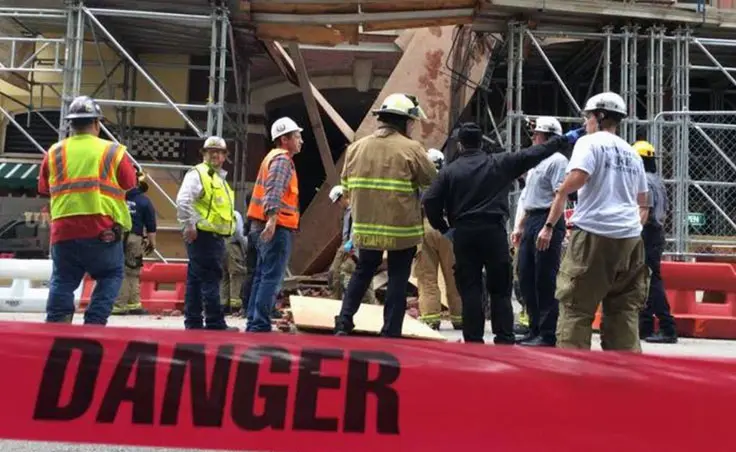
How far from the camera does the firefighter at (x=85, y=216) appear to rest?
462cm

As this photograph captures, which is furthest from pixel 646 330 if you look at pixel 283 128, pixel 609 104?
pixel 283 128

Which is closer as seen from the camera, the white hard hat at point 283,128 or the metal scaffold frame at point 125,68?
the white hard hat at point 283,128

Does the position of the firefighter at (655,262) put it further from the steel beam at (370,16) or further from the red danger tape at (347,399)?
the steel beam at (370,16)

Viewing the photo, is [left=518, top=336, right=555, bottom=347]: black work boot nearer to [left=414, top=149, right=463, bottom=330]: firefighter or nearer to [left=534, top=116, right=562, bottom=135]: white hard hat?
[left=414, top=149, right=463, bottom=330]: firefighter

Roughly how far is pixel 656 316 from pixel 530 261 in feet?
6.48

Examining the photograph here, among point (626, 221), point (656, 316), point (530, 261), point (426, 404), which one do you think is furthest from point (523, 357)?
point (656, 316)

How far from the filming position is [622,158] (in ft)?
13.8

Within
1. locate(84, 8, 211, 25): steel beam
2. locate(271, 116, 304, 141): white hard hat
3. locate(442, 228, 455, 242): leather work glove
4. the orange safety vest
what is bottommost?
locate(442, 228, 455, 242): leather work glove

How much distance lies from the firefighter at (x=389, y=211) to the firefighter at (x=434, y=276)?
208cm

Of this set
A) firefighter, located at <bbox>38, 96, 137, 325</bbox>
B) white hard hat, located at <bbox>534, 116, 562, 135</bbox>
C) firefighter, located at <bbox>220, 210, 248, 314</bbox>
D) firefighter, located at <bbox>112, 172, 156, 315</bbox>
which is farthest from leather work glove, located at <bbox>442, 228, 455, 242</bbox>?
firefighter, located at <bbox>112, 172, 156, 315</bbox>

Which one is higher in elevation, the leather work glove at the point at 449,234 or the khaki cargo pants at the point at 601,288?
the leather work glove at the point at 449,234

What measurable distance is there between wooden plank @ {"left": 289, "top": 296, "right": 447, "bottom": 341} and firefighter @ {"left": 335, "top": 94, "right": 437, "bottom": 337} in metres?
0.27

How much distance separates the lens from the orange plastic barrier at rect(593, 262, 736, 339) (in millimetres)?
7622

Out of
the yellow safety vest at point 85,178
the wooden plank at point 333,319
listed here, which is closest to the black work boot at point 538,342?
the wooden plank at point 333,319
